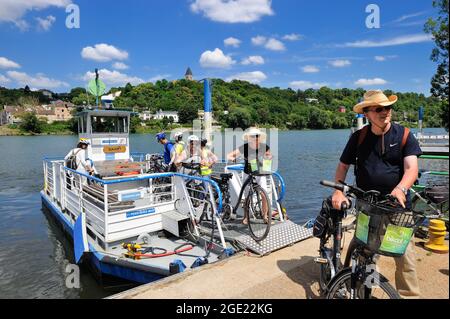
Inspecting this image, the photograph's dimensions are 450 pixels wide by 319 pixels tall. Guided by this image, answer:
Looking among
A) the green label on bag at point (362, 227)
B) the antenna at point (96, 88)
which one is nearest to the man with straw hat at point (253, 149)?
the green label on bag at point (362, 227)

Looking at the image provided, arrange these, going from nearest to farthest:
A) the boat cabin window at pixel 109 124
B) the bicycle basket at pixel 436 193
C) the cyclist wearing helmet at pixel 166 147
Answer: the bicycle basket at pixel 436 193
the cyclist wearing helmet at pixel 166 147
the boat cabin window at pixel 109 124

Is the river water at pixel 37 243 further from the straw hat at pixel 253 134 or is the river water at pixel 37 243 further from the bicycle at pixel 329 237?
the bicycle at pixel 329 237

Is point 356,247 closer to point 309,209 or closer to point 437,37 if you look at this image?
point 309,209

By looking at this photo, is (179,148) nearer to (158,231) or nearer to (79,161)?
(158,231)

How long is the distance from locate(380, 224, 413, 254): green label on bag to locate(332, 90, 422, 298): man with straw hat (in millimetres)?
457

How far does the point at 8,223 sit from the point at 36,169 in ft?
54.5

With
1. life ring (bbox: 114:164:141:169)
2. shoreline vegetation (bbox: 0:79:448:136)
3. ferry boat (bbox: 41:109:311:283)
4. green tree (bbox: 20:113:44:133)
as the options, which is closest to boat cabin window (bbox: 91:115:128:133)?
life ring (bbox: 114:164:141:169)

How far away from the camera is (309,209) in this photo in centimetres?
1433

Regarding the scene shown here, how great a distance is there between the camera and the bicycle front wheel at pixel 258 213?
201 inches

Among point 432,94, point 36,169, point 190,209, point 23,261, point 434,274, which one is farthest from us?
point 36,169

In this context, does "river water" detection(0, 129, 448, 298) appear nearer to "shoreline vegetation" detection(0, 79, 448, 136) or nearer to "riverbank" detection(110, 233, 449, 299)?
"riverbank" detection(110, 233, 449, 299)

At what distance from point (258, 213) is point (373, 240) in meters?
3.31

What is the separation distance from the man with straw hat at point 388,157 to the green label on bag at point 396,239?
46cm
